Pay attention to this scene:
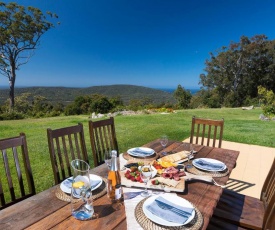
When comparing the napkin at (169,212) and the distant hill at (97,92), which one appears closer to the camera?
the napkin at (169,212)

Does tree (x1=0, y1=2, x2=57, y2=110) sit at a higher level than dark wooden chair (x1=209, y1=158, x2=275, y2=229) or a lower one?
higher

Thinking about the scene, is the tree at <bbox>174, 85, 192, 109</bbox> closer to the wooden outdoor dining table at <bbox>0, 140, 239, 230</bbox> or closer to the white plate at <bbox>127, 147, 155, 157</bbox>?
the white plate at <bbox>127, 147, 155, 157</bbox>

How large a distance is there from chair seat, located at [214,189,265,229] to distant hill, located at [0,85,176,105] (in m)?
20.1

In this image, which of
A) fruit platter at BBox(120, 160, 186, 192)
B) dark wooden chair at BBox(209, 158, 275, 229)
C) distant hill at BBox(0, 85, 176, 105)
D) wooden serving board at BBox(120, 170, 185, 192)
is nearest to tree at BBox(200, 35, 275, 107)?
distant hill at BBox(0, 85, 176, 105)

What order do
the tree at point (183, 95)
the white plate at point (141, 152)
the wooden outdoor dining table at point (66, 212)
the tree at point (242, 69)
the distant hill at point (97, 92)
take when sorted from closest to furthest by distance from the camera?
the wooden outdoor dining table at point (66, 212) → the white plate at point (141, 152) → the tree at point (242, 69) → the tree at point (183, 95) → the distant hill at point (97, 92)

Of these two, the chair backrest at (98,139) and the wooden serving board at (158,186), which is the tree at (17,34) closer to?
the chair backrest at (98,139)

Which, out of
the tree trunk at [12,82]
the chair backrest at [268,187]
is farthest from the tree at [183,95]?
the chair backrest at [268,187]

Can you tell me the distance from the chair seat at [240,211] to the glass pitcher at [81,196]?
40.2 inches

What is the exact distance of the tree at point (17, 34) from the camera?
1353cm

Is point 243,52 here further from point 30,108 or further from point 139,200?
point 139,200

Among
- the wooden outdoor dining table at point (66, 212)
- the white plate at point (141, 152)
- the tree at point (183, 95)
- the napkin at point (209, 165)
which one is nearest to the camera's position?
the wooden outdoor dining table at point (66, 212)

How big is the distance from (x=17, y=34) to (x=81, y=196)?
1671 centimetres

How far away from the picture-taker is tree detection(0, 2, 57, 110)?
13.5m

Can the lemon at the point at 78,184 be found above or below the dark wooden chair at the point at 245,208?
above
